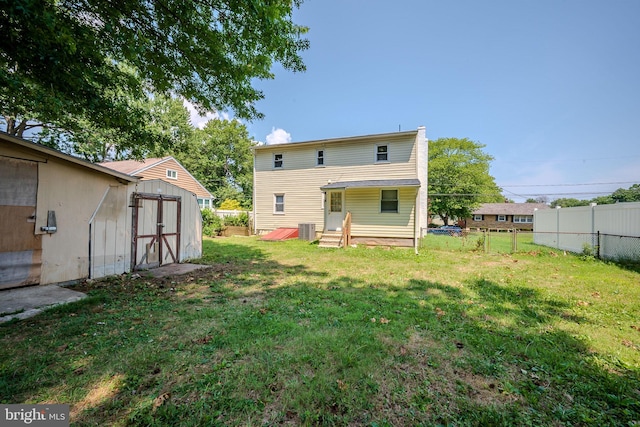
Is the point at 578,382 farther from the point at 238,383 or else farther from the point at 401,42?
the point at 401,42

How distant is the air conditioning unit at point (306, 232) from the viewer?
15133 millimetres

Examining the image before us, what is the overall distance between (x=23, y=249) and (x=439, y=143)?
41678mm

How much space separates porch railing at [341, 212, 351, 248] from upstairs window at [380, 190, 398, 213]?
6.27 ft

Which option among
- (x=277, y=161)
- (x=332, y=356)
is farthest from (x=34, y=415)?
(x=277, y=161)

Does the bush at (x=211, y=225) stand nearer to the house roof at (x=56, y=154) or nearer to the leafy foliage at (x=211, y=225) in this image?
the leafy foliage at (x=211, y=225)

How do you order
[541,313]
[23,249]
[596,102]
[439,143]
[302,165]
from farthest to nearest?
[439,143]
[302,165]
[596,102]
[23,249]
[541,313]

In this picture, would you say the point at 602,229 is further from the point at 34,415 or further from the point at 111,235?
the point at 111,235

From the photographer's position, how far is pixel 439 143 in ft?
123

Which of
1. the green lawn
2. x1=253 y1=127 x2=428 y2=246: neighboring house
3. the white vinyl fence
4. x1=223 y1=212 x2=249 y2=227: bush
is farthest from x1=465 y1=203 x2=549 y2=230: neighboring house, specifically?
the green lawn

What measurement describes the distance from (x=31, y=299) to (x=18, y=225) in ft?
5.48

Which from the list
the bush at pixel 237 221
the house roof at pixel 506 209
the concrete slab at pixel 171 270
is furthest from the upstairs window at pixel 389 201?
the house roof at pixel 506 209

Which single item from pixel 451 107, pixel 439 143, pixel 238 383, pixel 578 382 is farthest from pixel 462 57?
pixel 439 143

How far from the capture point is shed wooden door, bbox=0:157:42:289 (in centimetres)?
495

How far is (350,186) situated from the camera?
13.3 meters
